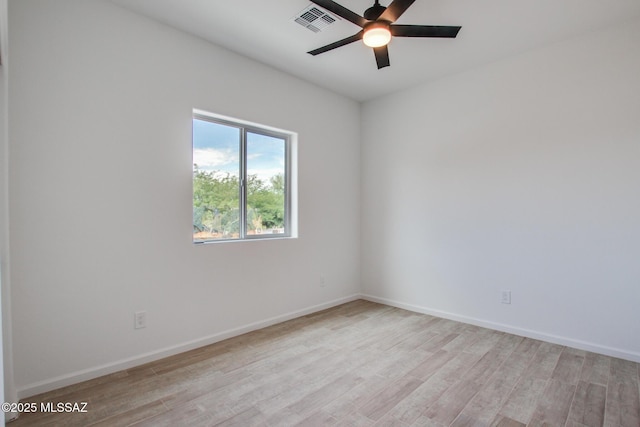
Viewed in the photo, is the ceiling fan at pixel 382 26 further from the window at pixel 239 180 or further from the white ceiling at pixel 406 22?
the window at pixel 239 180

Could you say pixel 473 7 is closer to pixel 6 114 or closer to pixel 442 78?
pixel 442 78

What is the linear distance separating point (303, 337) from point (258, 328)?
52 cm

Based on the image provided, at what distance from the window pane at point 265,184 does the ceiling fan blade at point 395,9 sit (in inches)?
72.3

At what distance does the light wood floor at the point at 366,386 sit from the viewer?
6.30ft

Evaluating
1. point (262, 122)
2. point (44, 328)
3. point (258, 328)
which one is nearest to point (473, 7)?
point (262, 122)

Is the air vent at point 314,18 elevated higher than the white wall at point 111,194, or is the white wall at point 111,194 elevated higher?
the air vent at point 314,18

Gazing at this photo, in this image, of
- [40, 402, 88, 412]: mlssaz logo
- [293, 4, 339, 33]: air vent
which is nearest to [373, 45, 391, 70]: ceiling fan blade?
[293, 4, 339, 33]: air vent

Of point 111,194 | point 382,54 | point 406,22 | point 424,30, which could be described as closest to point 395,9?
point 424,30

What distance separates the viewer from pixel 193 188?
2.93 m

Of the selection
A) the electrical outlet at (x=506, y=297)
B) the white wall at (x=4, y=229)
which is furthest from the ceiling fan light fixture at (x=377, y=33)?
the electrical outlet at (x=506, y=297)

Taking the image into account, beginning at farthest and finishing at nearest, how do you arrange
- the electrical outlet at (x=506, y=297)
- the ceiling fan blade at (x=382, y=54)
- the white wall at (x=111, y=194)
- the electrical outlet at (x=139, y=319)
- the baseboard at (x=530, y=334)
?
1. the electrical outlet at (x=506, y=297)
2. the baseboard at (x=530, y=334)
3. the electrical outlet at (x=139, y=319)
4. the ceiling fan blade at (x=382, y=54)
5. the white wall at (x=111, y=194)

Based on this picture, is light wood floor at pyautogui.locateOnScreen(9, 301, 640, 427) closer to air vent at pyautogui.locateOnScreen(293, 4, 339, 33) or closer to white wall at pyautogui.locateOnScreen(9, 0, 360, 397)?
white wall at pyautogui.locateOnScreen(9, 0, 360, 397)

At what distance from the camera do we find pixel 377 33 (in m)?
2.21

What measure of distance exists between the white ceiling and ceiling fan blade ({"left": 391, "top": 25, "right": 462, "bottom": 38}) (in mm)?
339
